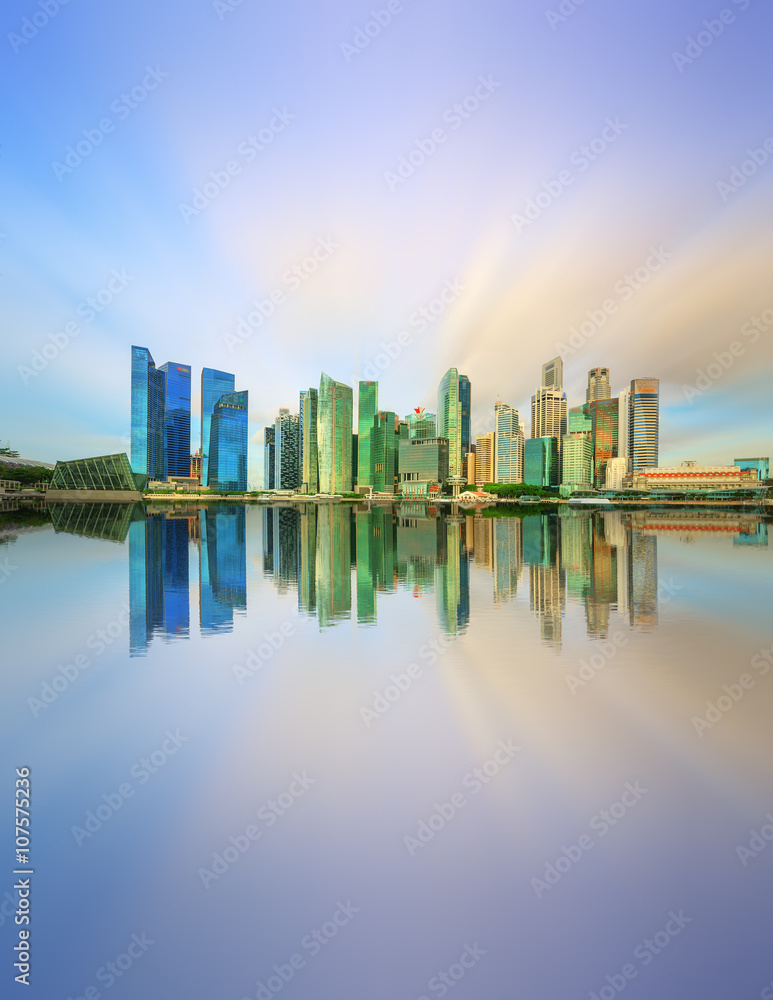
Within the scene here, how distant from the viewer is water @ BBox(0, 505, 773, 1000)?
482 cm

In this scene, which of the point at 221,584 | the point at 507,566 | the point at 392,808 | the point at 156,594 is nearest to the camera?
the point at 392,808

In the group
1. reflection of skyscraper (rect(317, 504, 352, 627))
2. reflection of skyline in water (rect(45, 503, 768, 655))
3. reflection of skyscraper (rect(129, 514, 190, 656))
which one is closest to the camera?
reflection of skyscraper (rect(129, 514, 190, 656))

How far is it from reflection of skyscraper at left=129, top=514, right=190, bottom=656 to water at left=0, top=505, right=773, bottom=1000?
0.26 m

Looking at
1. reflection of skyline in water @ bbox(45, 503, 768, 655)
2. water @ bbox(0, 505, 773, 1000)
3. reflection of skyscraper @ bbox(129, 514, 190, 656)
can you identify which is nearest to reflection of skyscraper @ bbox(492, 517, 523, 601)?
reflection of skyline in water @ bbox(45, 503, 768, 655)

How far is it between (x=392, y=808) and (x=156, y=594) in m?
14.7

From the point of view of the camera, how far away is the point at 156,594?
18.9 meters

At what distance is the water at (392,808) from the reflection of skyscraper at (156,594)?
0.26m

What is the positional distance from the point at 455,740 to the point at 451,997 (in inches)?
154

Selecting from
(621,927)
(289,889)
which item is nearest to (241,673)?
(289,889)

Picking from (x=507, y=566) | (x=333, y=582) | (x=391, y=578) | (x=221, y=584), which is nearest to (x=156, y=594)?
(x=221, y=584)

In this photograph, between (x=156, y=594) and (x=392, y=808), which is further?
(x=156, y=594)

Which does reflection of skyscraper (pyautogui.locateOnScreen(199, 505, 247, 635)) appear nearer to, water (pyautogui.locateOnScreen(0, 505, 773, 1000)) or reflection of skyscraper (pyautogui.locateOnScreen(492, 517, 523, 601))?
water (pyautogui.locateOnScreen(0, 505, 773, 1000))

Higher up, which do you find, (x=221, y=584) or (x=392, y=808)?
(x=221, y=584)

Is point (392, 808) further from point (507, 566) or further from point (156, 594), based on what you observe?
point (507, 566)
